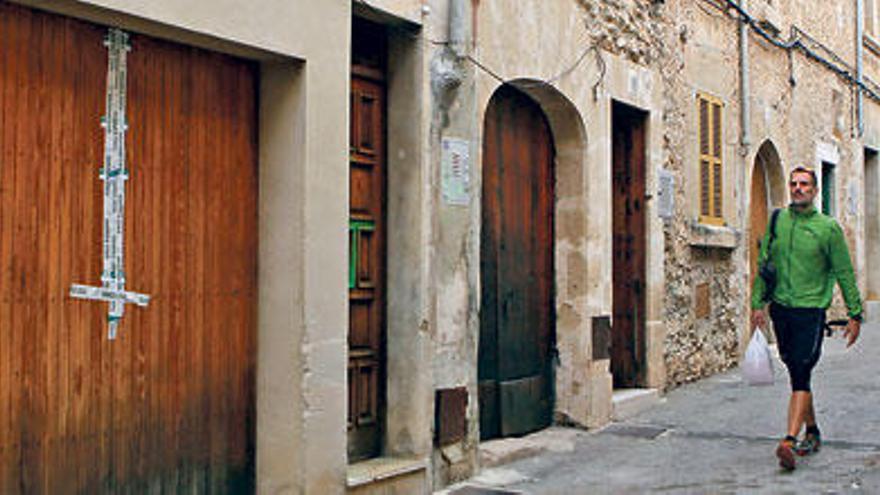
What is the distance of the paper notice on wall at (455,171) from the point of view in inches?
227

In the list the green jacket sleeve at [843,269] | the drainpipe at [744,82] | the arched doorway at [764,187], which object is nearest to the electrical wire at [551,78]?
the green jacket sleeve at [843,269]

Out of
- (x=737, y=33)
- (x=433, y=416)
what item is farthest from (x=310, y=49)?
(x=737, y=33)

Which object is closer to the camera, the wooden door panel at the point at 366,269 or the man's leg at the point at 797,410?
the wooden door panel at the point at 366,269

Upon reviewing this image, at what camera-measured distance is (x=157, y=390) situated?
176 inches

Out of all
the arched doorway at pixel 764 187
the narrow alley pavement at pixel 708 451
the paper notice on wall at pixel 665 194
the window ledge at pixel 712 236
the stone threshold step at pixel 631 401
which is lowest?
the narrow alley pavement at pixel 708 451

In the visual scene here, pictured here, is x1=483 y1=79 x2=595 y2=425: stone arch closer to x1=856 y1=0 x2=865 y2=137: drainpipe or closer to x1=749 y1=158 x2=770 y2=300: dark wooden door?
x1=749 y1=158 x2=770 y2=300: dark wooden door

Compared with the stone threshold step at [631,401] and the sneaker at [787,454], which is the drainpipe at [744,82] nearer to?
the stone threshold step at [631,401]

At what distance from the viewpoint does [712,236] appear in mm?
9656

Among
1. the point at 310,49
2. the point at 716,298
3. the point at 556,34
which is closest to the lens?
the point at 310,49

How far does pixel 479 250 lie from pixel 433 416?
1.12 m

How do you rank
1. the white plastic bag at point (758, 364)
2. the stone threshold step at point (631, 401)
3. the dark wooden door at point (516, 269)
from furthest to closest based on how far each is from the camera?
the stone threshold step at point (631, 401), the dark wooden door at point (516, 269), the white plastic bag at point (758, 364)

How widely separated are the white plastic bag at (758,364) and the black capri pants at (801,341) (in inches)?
6.9

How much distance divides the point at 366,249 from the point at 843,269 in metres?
2.71

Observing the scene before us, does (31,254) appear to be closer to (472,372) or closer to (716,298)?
(472,372)
